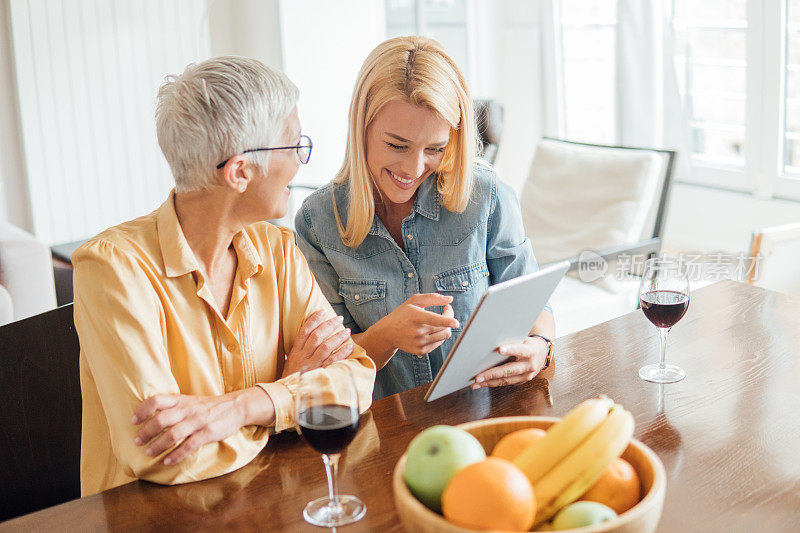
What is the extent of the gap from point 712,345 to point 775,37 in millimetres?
3301

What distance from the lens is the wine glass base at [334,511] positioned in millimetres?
1037

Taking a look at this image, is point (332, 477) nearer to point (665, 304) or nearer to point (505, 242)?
point (665, 304)

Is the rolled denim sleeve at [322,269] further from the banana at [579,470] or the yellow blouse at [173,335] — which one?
the banana at [579,470]

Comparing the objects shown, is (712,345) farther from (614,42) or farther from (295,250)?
(614,42)

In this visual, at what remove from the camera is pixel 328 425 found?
995 millimetres

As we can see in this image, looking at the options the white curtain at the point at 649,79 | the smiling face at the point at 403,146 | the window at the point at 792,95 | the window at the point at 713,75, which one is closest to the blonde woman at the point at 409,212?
the smiling face at the point at 403,146

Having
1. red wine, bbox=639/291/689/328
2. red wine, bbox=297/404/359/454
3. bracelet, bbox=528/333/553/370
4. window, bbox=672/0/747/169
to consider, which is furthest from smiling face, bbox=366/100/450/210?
window, bbox=672/0/747/169

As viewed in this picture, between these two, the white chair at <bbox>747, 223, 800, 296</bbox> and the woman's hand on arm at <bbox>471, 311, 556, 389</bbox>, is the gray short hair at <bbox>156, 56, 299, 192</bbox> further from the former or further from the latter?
the white chair at <bbox>747, 223, 800, 296</bbox>

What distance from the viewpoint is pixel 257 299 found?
4.82 ft

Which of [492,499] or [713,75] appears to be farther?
[713,75]

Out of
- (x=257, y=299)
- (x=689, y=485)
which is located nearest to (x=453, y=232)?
(x=257, y=299)

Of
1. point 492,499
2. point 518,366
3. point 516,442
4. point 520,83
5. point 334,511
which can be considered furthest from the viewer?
point 520,83

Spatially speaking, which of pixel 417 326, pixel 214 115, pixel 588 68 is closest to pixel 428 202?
pixel 417 326

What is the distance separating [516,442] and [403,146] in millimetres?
886
